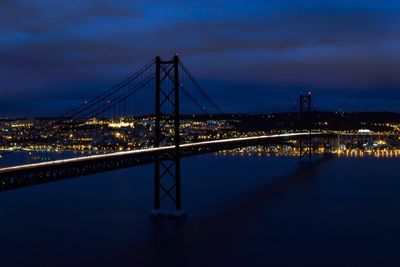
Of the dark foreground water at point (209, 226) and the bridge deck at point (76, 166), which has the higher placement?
the bridge deck at point (76, 166)

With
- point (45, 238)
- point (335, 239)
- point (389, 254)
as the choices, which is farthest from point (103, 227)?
point (389, 254)

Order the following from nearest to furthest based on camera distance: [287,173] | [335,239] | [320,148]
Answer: [335,239], [287,173], [320,148]

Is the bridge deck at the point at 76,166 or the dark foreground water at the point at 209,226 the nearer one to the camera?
the bridge deck at the point at 76,166

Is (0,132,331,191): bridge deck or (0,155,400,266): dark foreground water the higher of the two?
(0,132,331,191): bridge deck

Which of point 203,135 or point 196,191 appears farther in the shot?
point 203,135

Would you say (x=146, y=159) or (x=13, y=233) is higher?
(x=146, y=159)

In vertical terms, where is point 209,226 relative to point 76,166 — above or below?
below

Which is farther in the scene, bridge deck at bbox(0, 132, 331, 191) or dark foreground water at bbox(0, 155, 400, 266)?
dark foreground water at bbox(0, 155, 400, 266)

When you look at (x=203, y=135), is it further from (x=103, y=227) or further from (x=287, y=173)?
(x=103, y=227)
